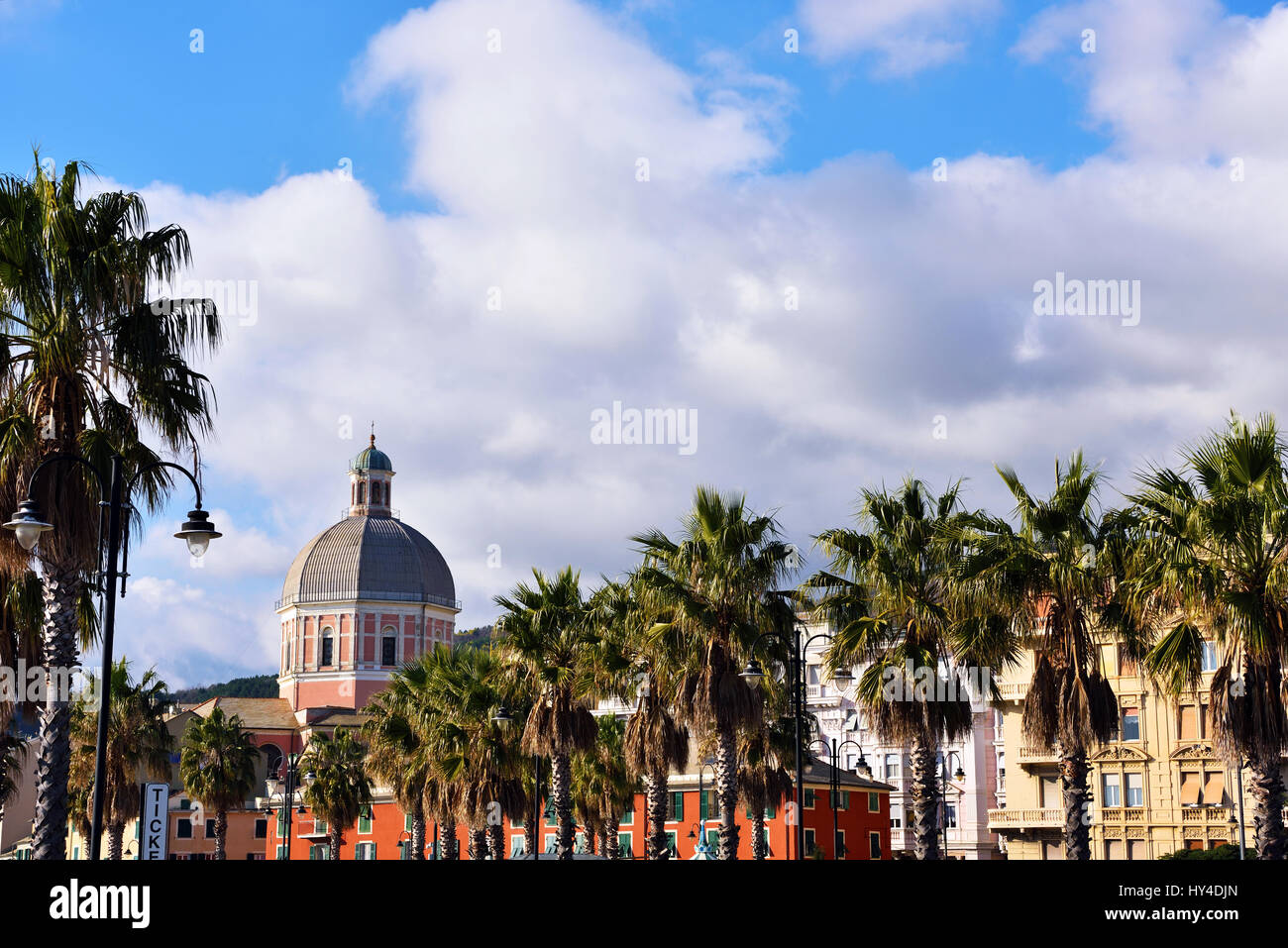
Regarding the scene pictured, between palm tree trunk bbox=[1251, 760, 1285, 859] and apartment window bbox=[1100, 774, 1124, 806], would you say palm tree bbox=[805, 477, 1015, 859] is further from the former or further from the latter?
apartment window bbox=[1100, 774, 1124, 806]

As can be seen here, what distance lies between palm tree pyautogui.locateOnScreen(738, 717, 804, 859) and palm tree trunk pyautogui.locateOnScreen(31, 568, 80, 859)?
2273 centimetres

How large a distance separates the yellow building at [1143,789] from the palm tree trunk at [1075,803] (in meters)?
30.8

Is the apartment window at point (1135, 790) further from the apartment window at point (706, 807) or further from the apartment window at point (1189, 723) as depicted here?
the apartment window at point (706, 807)

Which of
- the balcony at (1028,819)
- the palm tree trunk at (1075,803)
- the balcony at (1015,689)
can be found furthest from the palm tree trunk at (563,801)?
the balcony at (1015,689)

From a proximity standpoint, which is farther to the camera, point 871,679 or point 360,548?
point 360,548

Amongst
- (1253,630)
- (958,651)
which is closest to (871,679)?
(958,651)

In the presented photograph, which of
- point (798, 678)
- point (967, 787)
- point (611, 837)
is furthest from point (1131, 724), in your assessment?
point (798, 678)

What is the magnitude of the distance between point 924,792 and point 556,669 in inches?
585

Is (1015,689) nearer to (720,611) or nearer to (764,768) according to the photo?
(764,768)

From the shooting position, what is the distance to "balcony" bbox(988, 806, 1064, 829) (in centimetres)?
6238

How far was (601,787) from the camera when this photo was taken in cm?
5497

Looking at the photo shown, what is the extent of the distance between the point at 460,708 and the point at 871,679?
21.7m

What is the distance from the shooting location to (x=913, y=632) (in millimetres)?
29859

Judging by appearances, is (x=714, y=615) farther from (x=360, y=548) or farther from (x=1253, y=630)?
(x=360, y=548)
